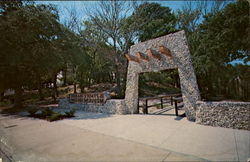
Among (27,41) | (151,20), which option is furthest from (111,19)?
(27,41)

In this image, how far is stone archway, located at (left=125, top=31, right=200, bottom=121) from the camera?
5199 millimetres

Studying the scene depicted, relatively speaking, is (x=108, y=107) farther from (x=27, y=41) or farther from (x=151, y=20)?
(x=151, y=20)

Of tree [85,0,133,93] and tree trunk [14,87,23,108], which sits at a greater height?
tree [85,0,133,93]

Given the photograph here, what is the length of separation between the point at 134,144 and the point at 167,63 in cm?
393

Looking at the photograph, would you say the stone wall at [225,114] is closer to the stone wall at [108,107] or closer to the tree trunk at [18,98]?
Answer: the stone wall at [108,107]

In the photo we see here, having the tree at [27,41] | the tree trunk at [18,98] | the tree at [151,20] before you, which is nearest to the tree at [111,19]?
the tree at [151,20]

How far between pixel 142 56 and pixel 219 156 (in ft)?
15.5

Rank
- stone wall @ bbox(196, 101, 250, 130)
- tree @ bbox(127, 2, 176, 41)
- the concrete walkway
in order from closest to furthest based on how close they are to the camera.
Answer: the concrete walkway → stone wall @ bbox(196, 101, 250, 130) → tree @ bbox(127, 2, 176, 41)

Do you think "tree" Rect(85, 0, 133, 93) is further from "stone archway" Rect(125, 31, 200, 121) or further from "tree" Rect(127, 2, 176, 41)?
"stone archway" Rect(125, 31, 200, 121)

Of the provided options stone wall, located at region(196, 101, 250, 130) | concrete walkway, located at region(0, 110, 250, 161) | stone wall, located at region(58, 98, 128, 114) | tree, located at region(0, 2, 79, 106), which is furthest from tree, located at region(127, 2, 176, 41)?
concrete walkway, located at region(0, 110, 250, 161)

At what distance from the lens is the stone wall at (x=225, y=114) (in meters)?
3.90

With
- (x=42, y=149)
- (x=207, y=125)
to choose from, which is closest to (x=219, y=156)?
(x=207, y=125)

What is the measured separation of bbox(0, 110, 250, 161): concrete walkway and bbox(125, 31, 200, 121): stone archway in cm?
126

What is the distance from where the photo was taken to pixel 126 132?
4.28 metres
